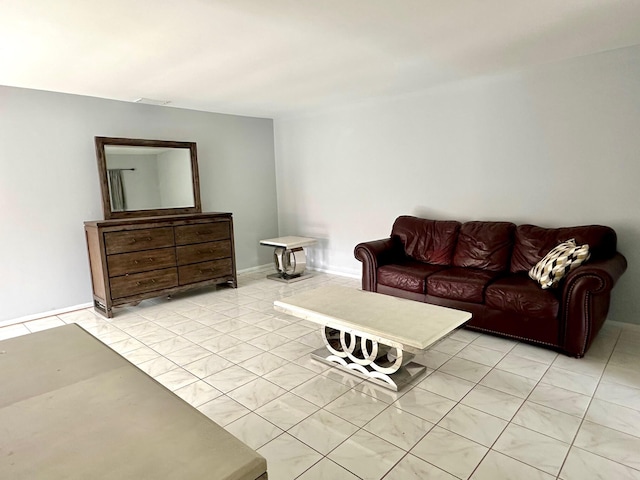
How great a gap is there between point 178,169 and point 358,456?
4.10 m

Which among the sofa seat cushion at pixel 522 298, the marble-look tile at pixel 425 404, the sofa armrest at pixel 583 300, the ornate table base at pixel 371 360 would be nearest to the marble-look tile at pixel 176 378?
the ornate table base at pixel 371 360

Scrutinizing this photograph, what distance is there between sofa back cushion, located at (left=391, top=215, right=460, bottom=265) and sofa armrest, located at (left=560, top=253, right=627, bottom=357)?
132cm

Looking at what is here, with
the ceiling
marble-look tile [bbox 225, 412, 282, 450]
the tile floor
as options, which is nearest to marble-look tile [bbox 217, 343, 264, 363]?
Answer: the tile floor

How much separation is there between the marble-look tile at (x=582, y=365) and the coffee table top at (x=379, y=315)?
0.86m

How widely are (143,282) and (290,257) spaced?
6.20ft

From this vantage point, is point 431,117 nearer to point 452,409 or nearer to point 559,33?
point 559,33

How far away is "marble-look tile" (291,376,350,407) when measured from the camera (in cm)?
231

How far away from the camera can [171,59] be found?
3.00m

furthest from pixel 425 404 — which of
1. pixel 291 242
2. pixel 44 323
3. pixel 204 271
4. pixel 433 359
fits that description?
pixel 44 323

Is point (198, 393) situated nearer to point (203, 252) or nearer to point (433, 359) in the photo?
point (433, 359)

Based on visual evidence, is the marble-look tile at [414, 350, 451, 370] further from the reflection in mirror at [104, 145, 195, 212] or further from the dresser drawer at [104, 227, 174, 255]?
the reflection in mirror at [104, 145, 195, 212]

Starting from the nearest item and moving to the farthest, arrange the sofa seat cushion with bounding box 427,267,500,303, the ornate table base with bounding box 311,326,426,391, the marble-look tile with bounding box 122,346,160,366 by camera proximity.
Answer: the ornate table base with bounding box 311,326,426,391 → the marble-look tile with bounding box 122,346,160,366 → the sofa seat cushion with bounding box 427,267,500,303

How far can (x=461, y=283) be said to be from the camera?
3.30 meters

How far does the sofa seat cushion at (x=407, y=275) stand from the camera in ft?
11.8
